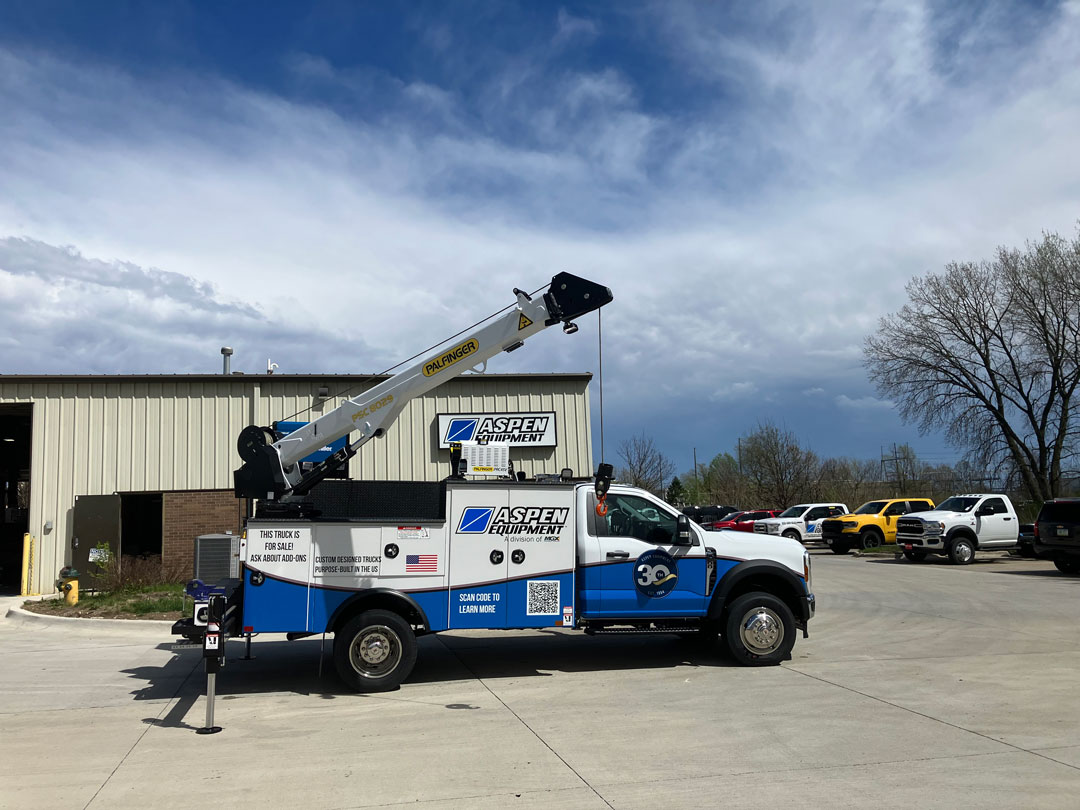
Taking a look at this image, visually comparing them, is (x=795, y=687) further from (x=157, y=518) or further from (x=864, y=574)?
(x=157, y=518)

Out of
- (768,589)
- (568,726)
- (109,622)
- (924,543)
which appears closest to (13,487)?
(109,622)

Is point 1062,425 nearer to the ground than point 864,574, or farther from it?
farther from it

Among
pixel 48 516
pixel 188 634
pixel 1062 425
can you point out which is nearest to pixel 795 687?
pixel 188 634

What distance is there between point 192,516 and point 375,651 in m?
12.8

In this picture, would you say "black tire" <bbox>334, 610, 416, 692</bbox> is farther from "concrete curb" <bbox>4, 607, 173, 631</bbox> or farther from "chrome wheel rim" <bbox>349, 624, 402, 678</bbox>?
"concrete curb" <bbox>4, 607, 173, 631</bbox>

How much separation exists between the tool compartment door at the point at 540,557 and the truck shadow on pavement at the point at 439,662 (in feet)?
3.12

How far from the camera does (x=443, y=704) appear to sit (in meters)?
8.38

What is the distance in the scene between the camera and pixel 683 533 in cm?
972

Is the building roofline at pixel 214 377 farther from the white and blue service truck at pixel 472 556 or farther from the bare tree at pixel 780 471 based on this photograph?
the bare tree at pixel 780 471

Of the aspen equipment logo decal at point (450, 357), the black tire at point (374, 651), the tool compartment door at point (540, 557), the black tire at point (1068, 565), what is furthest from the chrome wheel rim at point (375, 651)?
the black tire at point (1068, 565)

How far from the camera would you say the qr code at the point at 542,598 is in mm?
9336

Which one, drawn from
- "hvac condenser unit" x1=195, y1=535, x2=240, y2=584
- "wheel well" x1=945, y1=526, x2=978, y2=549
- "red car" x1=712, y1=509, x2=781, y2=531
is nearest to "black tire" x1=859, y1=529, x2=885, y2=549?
"red car" x1=712, y1=509, x2=781, y2=531

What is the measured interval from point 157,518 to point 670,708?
18891mm

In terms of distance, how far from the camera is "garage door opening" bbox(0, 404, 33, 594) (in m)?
23.2
